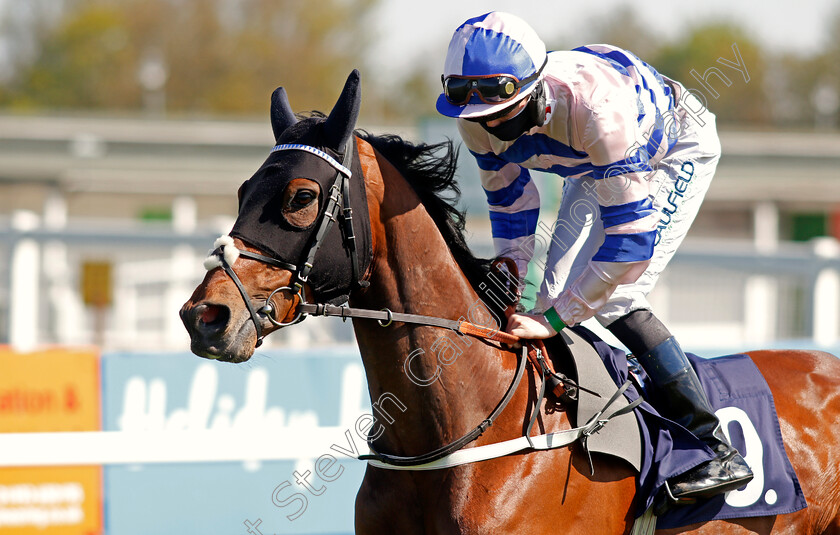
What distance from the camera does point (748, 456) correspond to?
9.48ft

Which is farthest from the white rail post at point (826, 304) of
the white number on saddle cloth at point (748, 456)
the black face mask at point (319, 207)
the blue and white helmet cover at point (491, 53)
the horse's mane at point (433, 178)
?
the black face mask at point (319, 207)

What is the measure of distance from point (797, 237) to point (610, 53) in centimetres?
2188

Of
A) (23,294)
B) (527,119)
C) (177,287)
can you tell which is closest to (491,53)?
(527,119)

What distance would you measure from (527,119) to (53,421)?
3.54 meters

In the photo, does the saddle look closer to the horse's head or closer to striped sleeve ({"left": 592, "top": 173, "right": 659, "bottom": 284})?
striped sleeve ({"left": 592, "top": 173, "right": 659, "bottom": 284})

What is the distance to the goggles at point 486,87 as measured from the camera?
249cm

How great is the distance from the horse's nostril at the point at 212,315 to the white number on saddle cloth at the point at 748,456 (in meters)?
1.61

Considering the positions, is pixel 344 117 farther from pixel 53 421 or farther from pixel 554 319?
pixel 53 421

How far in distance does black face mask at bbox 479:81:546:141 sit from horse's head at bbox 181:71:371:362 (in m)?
0.46

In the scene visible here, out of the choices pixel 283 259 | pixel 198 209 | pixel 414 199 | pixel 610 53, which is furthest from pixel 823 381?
pixel 198 209

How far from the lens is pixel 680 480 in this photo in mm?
2744

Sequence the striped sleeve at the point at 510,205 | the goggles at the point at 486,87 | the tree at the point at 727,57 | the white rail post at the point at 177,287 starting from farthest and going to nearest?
the tree at the point at 727,57, the white rail post at the point at 177,287, the striped sleeve at the point at 510,205, the goggles at the point at 486,87

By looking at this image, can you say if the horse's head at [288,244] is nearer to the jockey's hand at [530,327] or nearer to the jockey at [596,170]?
the jockey at [596,170]

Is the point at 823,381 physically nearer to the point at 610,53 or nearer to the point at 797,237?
the point at 610,53
